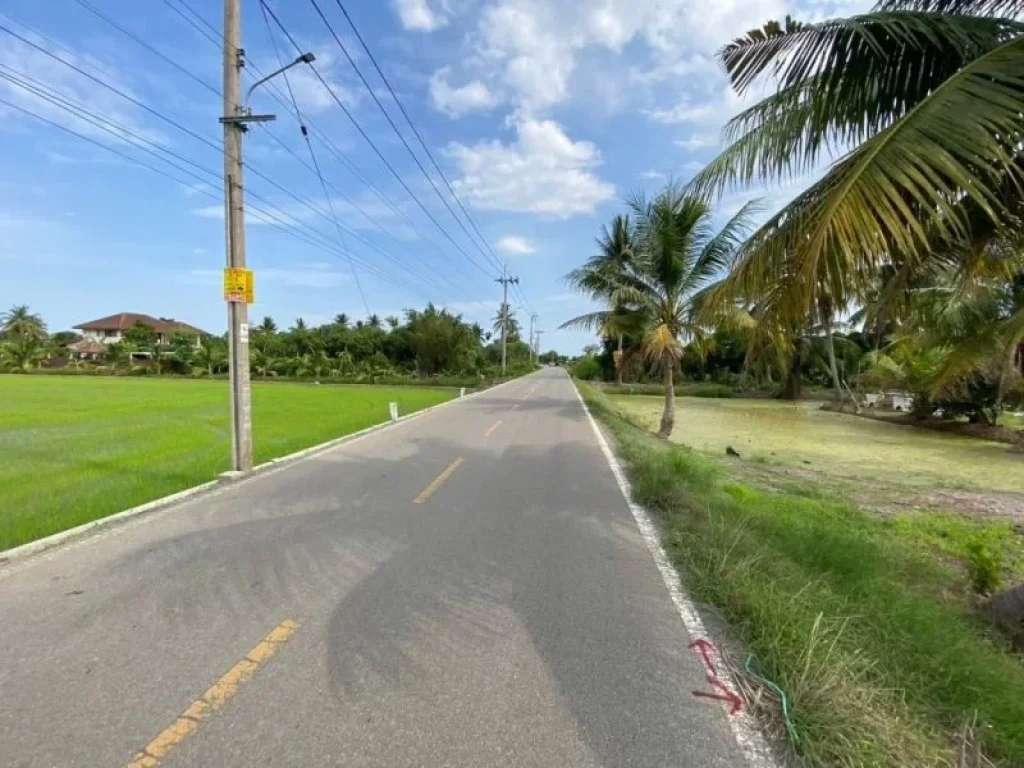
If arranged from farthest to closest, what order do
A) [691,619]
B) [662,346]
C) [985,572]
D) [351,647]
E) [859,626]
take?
1. [662,346]
2. [985,572]
3. [691,619]
4. [859,626]
5. [351,647]

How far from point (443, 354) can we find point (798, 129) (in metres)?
50.2

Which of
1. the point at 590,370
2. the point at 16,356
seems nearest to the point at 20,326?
the point at 16,356

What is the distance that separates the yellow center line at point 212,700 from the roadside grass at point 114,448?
375cm

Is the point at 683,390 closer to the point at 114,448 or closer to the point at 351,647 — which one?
the point at 114,448

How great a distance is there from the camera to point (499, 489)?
836 cm

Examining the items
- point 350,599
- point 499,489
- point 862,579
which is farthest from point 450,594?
point 499,489

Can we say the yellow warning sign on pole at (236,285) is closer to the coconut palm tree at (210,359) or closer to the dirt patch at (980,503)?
the dirt patch at (980,503)

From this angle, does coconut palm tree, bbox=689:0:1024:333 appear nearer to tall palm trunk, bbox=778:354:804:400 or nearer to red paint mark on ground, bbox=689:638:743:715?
red paint mark on ground, bbox=689:638:743:715

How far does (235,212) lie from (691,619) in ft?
28.7

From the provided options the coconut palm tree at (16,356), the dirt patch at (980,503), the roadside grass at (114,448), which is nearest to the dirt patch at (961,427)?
the dirt patch at (980,503)

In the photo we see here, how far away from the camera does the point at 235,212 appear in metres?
9.40

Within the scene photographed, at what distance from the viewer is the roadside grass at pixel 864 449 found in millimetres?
13137

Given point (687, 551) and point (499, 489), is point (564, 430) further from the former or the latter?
point (687, 551)

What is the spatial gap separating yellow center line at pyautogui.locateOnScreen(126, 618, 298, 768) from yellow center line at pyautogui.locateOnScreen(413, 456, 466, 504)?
380cm
